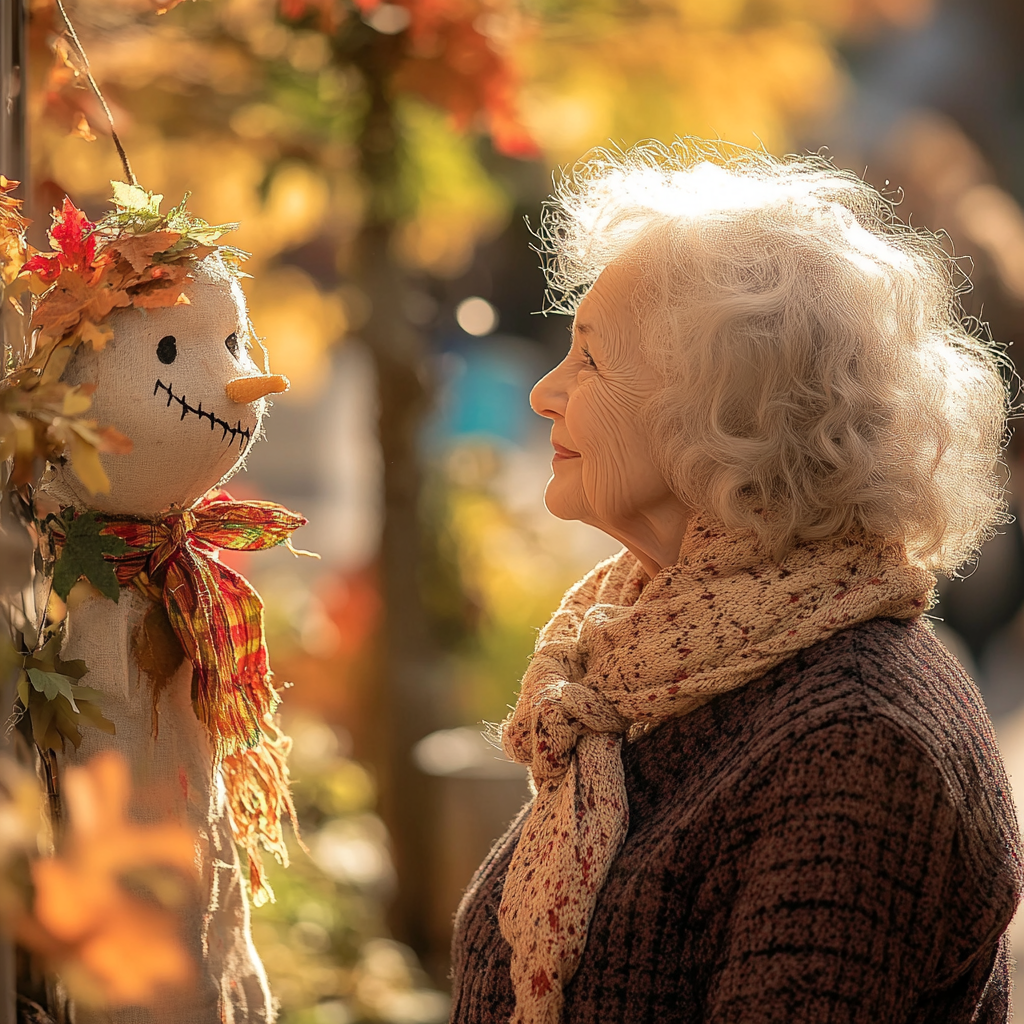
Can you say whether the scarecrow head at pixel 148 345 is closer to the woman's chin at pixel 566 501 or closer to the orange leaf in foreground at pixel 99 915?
the woman's chin at pixel 566 501

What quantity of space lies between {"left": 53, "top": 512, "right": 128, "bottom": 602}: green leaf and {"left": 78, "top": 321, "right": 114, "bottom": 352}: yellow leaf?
0.19 metres

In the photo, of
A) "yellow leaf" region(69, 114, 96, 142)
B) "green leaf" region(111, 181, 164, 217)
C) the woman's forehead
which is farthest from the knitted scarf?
"yellow leaf" region(69, 114, 96, 142)

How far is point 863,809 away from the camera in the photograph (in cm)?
98

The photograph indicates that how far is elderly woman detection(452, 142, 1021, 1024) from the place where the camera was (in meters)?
0.99

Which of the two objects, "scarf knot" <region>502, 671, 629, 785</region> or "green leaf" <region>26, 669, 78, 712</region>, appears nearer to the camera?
"green leaf" <region>26, 669, 78, 712</region>

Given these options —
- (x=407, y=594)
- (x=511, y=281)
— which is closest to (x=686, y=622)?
(x=407, y=594)

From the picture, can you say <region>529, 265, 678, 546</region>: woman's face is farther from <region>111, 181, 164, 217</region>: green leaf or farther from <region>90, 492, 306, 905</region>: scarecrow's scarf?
<region>111, 181, 164, 217</region>: green leaf

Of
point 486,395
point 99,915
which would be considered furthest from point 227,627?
point 486,395

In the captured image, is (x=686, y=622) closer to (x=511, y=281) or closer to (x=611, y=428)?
(x=611, y=428)

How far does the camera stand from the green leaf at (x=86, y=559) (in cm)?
112

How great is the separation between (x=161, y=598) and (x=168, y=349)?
27cm

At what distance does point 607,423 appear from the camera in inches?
50.1

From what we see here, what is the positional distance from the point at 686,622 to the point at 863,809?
0.26 metres

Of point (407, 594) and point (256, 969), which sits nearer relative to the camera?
point (256, 969)
